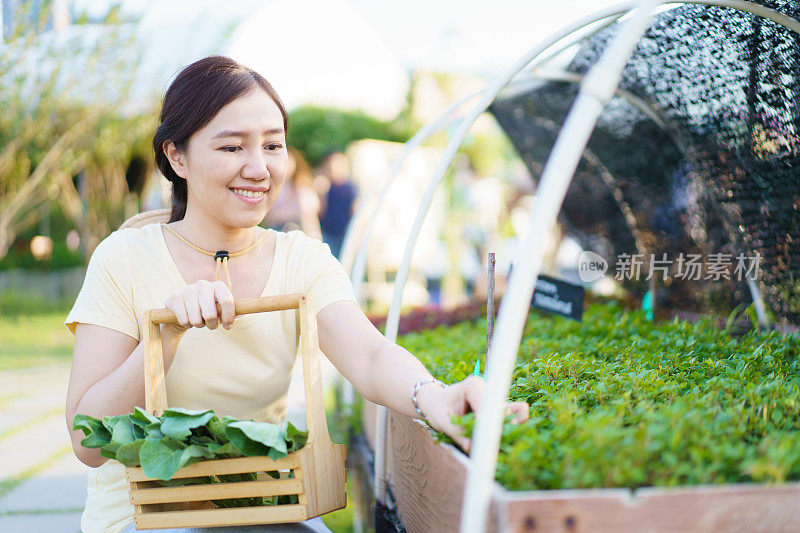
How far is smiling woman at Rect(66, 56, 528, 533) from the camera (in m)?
1.57

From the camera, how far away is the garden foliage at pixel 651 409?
39.9 inches

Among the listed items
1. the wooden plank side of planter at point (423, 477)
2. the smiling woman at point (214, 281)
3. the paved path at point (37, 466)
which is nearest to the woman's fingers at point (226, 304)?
the smiling woman at point (214, 281)

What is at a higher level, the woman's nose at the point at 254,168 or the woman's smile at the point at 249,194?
the woman's nose at the point at 254,168

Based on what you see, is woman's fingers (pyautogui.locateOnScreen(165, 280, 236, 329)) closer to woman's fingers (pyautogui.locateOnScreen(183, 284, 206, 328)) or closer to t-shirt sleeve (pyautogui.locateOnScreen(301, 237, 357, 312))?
woman's fingers (pyautogui.locateOnScreen(183, 284, 206, 328))

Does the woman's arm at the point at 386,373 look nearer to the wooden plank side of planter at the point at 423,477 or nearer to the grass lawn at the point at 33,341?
the wooden plank side of planter at the point at 423,477

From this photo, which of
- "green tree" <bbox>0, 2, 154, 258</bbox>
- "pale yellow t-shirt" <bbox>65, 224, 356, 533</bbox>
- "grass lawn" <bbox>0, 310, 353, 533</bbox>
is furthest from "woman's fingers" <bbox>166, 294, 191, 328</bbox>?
"green tree" <bbox>0, 2, 154, 258</bbox>

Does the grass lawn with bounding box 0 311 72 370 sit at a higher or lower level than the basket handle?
lower

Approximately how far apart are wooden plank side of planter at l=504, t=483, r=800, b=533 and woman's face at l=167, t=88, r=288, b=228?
1.04 meters

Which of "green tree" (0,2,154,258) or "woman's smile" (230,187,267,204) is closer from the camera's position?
"woman's smile" (230,187,267,204)

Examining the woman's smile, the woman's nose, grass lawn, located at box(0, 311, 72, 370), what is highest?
the woman's nose

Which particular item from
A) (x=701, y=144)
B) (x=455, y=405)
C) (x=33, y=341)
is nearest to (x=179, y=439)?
(x=455, y=405)

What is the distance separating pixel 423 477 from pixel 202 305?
1.97 feet

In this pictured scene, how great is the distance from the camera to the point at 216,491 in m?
1.30

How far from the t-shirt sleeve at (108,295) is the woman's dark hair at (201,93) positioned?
323mm
